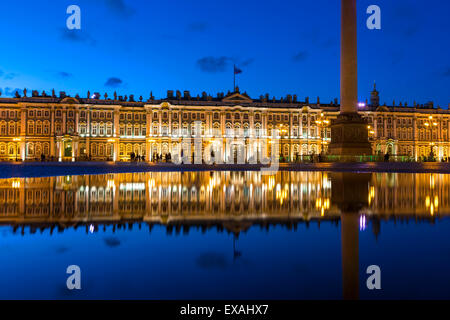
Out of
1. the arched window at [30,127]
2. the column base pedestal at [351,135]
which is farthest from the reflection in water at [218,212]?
the arched window at [30,127]

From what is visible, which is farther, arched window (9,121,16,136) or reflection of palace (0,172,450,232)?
arched window (9,121,16,136)

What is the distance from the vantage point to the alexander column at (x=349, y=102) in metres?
26.5

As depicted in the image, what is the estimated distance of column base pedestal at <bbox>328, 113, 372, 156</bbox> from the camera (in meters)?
28.3

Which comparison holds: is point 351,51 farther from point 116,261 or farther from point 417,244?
point 116,261

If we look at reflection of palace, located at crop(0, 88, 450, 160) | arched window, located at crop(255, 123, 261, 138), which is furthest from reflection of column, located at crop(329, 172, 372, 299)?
arched window, located at crop(255, 123, 261, 138)

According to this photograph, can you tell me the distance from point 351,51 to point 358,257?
26.0 m

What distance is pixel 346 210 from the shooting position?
262 inches

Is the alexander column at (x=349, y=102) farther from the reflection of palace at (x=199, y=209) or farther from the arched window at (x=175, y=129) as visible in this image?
the arched window at (x=175, y=129)

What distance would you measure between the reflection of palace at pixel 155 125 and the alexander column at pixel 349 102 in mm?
37674

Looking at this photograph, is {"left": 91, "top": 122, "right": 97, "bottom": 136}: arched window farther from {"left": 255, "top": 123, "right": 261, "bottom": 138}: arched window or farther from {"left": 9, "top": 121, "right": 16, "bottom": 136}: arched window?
{"left": 255, "top": 123, "right": 261, "bottom": 138}: arched window

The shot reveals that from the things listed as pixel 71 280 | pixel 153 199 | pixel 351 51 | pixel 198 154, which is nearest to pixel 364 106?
pixel 198 154

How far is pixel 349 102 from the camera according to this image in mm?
28297

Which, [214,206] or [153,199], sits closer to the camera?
[214,206]

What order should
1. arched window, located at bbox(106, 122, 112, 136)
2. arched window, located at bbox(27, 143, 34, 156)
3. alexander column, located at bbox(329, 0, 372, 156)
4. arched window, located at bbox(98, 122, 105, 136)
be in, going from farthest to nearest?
arched window, located at bbox(106, 122, 112, 136)
arched window, located at bbox(98, 122, 105, 136)
arched window, located at bbox(27, 143, 34, 156)
alexander column, located at bbox(329, 0, 372, 156)
